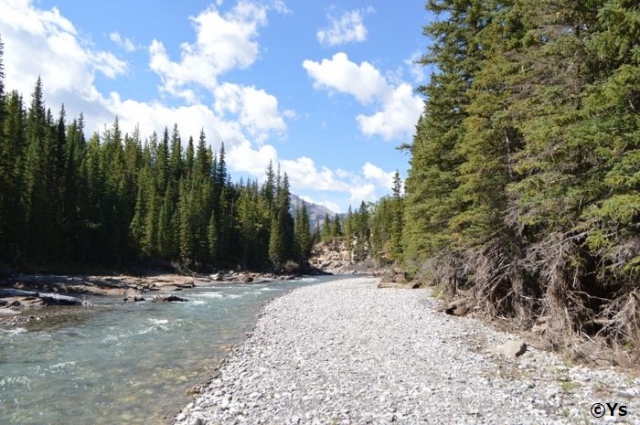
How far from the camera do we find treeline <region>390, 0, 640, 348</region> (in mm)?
8836

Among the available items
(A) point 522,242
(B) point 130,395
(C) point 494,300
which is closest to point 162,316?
(B) point 130,395

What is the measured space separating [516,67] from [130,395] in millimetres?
15488

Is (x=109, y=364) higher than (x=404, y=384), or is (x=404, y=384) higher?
(x=404, y=384)

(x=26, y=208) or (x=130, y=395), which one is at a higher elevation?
(x=26, y=208)

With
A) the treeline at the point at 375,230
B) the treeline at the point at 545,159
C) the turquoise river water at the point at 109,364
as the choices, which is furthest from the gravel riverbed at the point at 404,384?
the treeline at the point at 375,230

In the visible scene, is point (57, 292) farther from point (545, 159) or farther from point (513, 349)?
point (545, 159)

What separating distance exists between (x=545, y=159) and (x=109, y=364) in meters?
14.3

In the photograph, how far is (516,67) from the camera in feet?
47.0

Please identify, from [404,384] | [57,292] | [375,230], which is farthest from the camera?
[375,230]

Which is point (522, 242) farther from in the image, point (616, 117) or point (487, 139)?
point (616, 117)

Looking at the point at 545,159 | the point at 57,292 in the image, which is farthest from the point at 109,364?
the point at 57,292

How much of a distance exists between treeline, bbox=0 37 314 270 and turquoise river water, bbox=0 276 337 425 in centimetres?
2979

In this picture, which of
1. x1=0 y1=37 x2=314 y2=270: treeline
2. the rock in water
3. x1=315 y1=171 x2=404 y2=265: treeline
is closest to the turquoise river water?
the rock in water

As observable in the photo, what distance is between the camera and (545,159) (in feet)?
37.9
